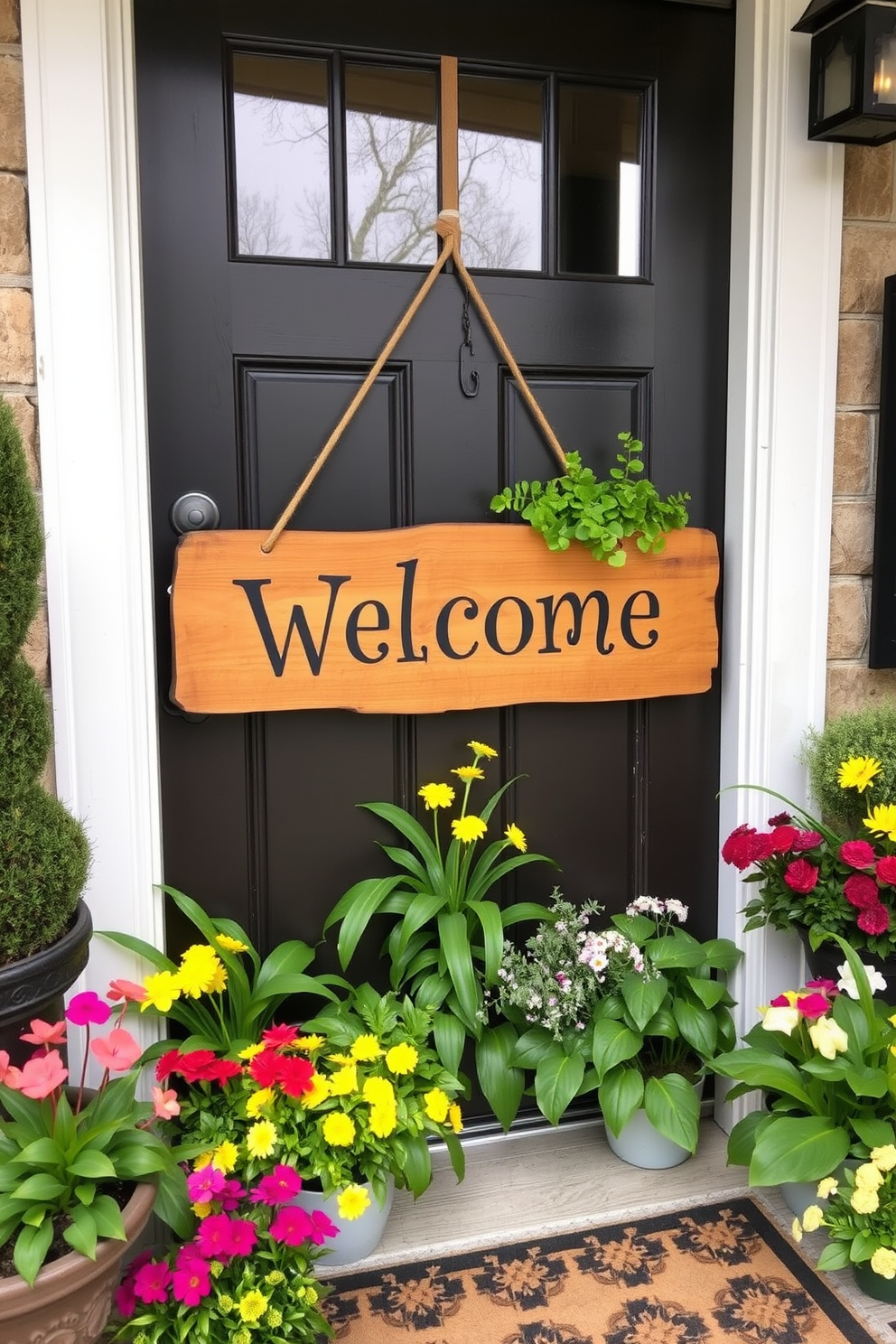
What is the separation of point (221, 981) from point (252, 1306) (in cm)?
48

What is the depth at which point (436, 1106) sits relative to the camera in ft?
5.24

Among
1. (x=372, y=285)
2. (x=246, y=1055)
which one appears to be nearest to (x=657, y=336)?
(x=372, y=285)

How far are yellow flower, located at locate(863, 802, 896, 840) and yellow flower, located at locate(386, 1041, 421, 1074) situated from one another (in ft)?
2.95

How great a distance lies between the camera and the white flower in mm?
1730

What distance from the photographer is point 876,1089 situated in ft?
5.16

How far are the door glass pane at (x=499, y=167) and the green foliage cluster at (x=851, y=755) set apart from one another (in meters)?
1.10

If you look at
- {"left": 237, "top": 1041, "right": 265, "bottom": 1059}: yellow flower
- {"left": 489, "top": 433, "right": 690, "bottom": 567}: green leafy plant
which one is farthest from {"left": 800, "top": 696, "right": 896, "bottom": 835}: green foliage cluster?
{"left": 237, "top": 1041, "right": 265, "bottom": 1059}: yellow flower

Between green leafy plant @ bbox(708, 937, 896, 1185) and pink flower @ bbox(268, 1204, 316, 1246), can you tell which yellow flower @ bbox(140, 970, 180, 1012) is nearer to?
pink flower @ bbox(268, 1204, 316, 1246)

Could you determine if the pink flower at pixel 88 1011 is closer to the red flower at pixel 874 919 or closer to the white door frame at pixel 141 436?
the white door frame at pixel 141 436

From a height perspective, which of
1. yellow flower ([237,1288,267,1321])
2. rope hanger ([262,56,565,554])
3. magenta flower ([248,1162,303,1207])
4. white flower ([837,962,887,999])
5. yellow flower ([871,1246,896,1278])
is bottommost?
yellow flower ([871,1246,896,1278])

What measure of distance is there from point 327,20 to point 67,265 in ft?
2.27

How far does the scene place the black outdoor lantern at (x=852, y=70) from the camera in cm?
170

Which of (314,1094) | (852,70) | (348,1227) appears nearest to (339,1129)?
(314,1094)

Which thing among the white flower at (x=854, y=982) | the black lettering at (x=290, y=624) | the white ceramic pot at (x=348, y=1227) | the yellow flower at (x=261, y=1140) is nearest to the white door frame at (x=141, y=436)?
the black lettering at (x=290, y=624)
